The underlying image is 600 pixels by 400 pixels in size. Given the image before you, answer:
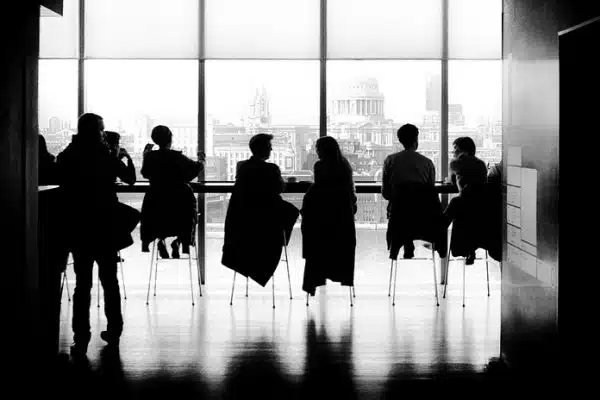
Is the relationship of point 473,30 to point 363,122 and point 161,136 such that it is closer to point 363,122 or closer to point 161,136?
point 363,122

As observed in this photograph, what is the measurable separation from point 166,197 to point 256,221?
692 millimetres

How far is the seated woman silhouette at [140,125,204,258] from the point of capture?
643 cm

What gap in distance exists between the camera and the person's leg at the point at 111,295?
498 cm

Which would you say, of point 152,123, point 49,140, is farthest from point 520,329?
point 49,140

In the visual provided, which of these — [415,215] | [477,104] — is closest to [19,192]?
[415,215]

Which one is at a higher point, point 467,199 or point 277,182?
point 277,182

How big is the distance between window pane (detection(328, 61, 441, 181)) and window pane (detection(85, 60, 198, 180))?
3.82ft

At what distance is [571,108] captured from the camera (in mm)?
3584

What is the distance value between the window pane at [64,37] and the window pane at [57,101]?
0.28 ft

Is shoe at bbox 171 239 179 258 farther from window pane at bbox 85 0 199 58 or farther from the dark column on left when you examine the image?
the dark column on left

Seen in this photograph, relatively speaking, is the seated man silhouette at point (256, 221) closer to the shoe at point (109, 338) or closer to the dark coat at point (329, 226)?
the dark coat at point (329, 226)

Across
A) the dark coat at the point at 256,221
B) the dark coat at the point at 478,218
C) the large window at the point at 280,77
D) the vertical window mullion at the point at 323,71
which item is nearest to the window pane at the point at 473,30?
the large window at the point at 280,77

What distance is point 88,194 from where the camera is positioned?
16.0 feet

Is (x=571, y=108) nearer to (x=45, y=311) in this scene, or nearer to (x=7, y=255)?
(x=7, y=255)
